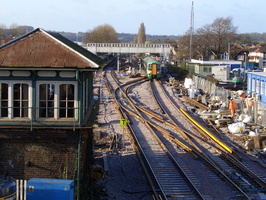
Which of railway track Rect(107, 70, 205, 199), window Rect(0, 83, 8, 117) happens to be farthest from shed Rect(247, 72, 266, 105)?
window Rect(0, 83, 8, 117)

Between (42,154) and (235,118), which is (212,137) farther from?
(42,154)

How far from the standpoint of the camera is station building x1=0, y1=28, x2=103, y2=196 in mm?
11305

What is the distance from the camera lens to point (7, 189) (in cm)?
901

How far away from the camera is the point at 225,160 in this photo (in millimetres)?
15680

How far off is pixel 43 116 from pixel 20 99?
0.80 meters

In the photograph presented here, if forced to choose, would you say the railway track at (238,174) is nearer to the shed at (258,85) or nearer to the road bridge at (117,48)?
the shed at (258,85)

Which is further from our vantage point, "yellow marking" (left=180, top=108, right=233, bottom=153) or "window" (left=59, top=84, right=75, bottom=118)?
"yellow marking" (left=180, top=108, right=233, bottom=153)

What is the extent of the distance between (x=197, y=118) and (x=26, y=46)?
1476 centimetres

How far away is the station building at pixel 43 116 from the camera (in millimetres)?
11305

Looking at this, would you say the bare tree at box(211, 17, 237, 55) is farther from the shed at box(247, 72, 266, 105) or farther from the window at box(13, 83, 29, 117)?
the window at box(13, 83, 29, 117)

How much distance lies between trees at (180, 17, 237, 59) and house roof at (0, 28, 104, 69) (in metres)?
60.4

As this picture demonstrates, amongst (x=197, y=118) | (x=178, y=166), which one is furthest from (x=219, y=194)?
(x=197, y=118)

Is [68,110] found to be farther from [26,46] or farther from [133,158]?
[133,158]

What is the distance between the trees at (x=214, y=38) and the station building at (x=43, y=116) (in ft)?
200
